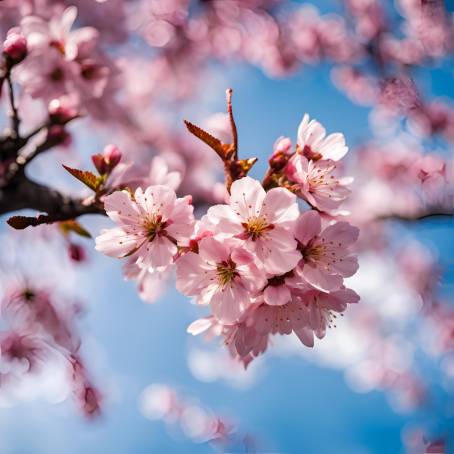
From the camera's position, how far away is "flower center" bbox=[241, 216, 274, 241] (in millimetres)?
1342

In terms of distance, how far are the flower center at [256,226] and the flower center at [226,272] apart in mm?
101

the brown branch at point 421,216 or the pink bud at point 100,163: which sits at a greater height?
the pink bud at point 100,163

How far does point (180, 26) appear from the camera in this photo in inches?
225

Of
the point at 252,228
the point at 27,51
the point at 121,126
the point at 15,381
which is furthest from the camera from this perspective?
the point at 121,126

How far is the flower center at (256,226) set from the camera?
134 cm

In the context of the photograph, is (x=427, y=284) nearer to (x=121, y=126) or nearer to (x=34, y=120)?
(x=121, y=126)

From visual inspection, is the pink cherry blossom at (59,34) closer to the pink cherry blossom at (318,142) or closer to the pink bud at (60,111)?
the pink bud at (60,111)

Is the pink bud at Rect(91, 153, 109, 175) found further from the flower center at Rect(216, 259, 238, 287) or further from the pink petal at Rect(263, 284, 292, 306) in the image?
the pink petal at Rect(263, 284, 292, 306)

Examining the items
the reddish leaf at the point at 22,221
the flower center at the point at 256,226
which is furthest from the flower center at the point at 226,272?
the reddish leaf at the point at 22,221

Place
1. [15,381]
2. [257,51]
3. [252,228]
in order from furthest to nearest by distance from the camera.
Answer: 1. [257,51]
2. [15,381]
3. [252,228]

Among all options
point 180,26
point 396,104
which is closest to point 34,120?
point 180,26

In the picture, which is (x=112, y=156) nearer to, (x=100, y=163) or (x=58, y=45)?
(x=100, y=163)

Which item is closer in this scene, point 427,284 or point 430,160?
point 430,160

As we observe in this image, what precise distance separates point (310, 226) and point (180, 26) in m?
5.04
